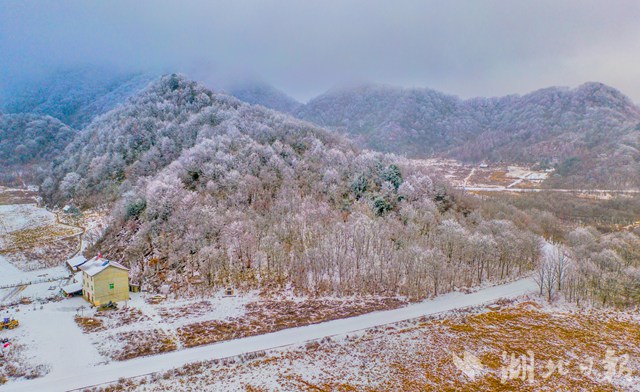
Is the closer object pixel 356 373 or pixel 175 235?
pixel 356 373

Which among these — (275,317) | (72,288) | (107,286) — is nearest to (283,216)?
(275,317)

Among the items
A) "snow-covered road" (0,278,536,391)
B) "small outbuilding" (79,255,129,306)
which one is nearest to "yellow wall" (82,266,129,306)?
"small outbuilding" (79,255,129,306)

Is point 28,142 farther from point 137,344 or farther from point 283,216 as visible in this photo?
point 137,344

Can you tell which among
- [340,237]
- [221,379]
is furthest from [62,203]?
[221,379]

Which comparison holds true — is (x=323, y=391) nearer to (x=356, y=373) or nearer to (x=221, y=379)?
(x=356, y=373)

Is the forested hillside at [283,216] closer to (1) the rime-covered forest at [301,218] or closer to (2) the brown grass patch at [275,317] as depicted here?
(1) the rime-covered forest at [301,218]

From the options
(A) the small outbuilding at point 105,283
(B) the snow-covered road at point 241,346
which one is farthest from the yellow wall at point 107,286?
(B) the snow-covered road at point 241,346

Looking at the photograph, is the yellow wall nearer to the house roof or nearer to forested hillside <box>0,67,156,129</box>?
the house roof
